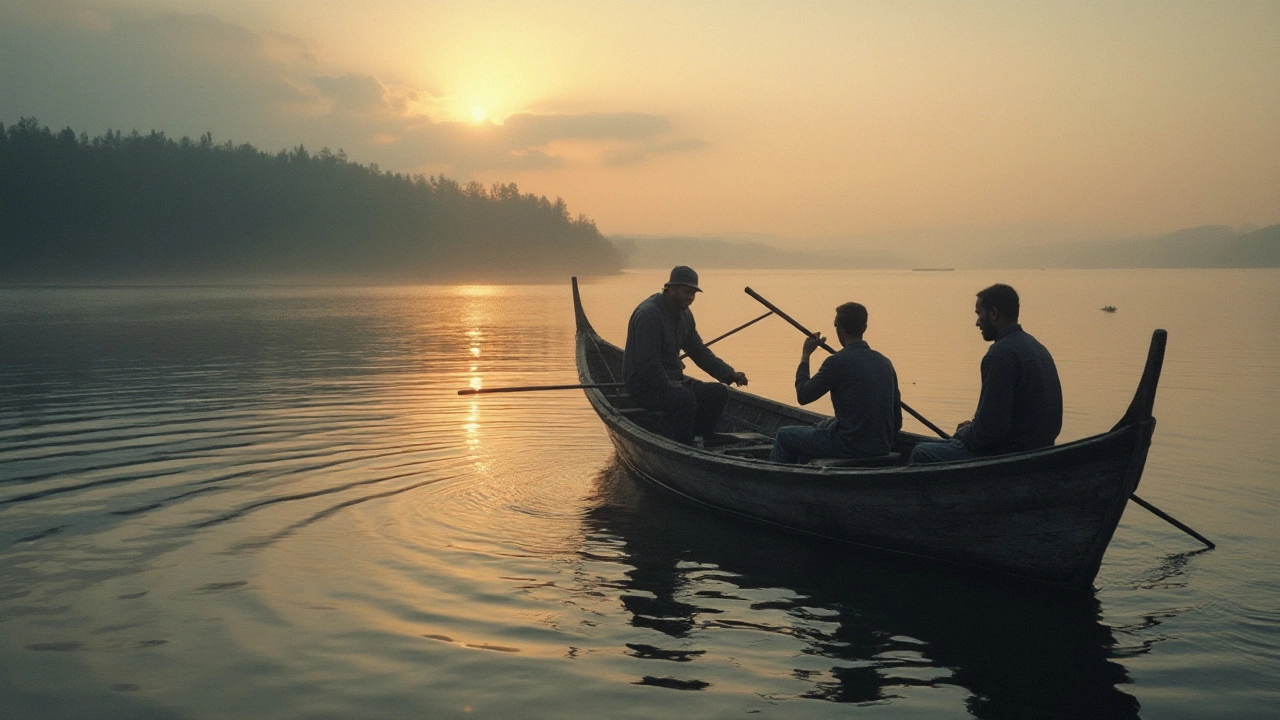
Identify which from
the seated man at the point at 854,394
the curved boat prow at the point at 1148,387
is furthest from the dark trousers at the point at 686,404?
the curved boat prow at the point at 1148,387

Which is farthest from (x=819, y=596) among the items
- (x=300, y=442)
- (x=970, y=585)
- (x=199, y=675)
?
(x=300, y=442)

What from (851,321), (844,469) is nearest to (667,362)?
(851,321)

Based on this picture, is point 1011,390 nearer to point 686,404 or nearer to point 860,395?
point 860,395

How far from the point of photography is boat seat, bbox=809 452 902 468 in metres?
7.89

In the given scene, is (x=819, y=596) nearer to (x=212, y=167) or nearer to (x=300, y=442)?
(x=300, y=442)

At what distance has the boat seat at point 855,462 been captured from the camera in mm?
7886

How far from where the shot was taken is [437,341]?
1184 inches

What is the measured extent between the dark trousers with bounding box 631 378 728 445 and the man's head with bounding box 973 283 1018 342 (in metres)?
4.10

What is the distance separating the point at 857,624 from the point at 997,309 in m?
2.63

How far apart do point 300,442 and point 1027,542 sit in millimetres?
9404

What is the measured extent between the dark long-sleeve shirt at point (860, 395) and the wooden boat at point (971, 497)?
0.73 ft

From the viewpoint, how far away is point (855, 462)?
7.93 metres

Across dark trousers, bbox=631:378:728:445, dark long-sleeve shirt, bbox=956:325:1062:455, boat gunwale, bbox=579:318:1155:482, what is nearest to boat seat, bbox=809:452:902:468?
boat gunwale, bbox=579:318:1155:482

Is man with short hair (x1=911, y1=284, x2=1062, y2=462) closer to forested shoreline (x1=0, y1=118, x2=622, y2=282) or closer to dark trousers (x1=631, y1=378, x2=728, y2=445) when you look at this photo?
dark trousers (x1=631, y1=378, x2=728, y2=445)
